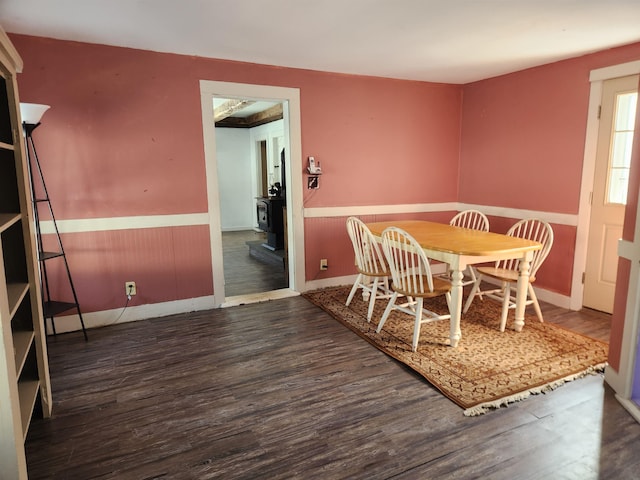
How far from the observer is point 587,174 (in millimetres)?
3625

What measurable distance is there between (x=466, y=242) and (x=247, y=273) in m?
3.08

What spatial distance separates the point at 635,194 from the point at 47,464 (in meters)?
3.27

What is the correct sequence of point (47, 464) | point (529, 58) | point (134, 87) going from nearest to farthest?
point (47, 464) → point (134, 87) → point (529, 58)

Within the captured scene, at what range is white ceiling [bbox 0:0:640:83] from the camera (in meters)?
2.48

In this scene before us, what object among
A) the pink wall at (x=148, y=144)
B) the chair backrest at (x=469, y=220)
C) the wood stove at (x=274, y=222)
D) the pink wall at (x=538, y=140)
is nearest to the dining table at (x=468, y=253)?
the chair backrest at (x=469, y=220)

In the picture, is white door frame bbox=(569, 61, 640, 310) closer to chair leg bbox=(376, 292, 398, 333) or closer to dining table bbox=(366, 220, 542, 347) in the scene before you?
dining table bbox=(366, 220, 542, 347)

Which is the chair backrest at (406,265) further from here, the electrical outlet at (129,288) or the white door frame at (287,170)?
the electrical outlet at (129,288)

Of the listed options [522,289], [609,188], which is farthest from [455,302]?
[609,188]

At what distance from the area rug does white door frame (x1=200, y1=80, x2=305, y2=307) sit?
864 millimetres

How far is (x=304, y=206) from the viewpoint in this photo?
4.28 m

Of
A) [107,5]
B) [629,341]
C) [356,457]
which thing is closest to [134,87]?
[107,5]

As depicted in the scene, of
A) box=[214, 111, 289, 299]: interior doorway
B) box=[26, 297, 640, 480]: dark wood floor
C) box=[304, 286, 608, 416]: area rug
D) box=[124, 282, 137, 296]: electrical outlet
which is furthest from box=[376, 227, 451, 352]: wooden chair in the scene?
box=[214, 111, 289, 299]: interior doorway

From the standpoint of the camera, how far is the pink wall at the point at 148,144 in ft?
10.5

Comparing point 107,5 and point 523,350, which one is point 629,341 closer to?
point 523,350
